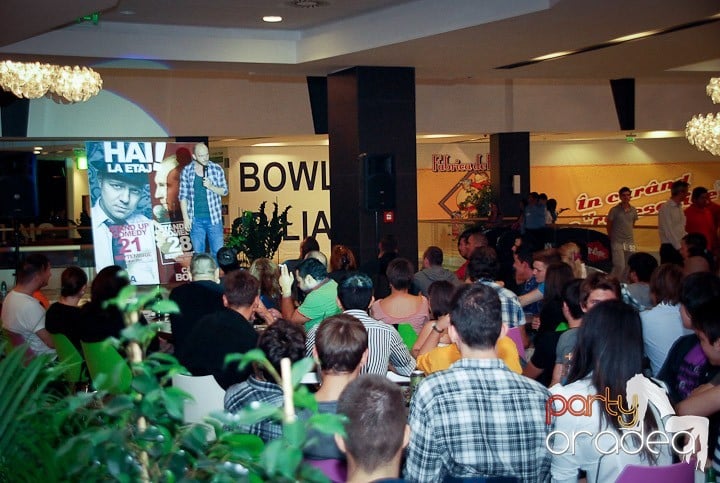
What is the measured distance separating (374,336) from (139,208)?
3179 mm

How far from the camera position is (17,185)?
9727 mm

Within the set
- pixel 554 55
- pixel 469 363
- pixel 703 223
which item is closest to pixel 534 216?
pixel 703 223

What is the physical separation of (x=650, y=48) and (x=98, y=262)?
635 centimetres

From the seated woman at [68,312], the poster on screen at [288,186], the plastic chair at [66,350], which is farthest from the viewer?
the poster on screen at [288,186]

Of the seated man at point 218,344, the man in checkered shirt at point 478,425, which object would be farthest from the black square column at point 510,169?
the man in checkered shirt at point 478,425

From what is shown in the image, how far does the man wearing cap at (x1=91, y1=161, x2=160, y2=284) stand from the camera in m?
6.94

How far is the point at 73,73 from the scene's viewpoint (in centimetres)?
1031

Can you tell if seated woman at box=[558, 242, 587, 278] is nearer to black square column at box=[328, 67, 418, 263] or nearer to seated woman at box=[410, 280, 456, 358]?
seated woman at box=[410, 280, 456, 358]

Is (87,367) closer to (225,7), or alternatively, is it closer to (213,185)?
(213,185)

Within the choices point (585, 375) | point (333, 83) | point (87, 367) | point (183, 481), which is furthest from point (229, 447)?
point (333, 83)

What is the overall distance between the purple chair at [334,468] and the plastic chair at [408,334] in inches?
111

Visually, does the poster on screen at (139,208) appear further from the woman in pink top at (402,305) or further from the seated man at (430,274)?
the woman in pink top at (402,305)

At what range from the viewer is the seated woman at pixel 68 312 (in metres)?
5.81

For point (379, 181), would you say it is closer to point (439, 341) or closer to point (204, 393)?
point (439, 341)
